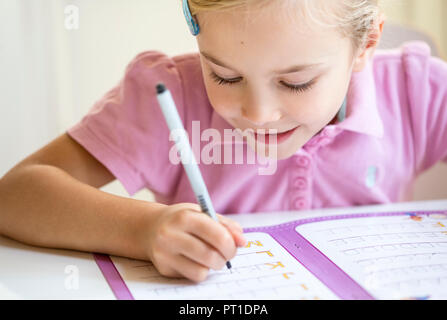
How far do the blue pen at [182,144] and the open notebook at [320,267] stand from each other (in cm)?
4

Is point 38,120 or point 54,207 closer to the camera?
point 54,207

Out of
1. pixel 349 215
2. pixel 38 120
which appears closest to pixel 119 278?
pixel 349 215

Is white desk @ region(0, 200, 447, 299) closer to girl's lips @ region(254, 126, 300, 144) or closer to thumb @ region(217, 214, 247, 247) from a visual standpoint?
thumb @ region(217, 214, 247, 247)

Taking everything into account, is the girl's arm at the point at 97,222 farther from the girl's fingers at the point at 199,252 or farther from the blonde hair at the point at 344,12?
the blonde hair at the point at 344,12

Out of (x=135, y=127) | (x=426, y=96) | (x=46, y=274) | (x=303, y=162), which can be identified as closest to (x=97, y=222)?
(x=46, y=274)

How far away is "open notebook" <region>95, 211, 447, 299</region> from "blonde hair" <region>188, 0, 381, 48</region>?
8.0 inches

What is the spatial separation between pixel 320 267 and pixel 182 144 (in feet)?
0.55

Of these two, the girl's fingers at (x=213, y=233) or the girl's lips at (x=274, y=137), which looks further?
the girl's lips at (x=274, y=137)

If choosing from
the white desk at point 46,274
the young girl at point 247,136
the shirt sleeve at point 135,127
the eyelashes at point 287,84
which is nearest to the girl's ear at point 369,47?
the young girl at point 247,136

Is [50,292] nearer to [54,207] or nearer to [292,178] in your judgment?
[54,207]

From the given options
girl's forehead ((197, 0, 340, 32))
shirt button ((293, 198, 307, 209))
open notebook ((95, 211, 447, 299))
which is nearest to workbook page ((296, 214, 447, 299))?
open notebook ((95, 211, 447, 299))

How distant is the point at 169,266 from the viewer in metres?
0.48

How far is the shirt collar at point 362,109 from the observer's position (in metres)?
0.72

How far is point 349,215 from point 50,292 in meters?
0.35
